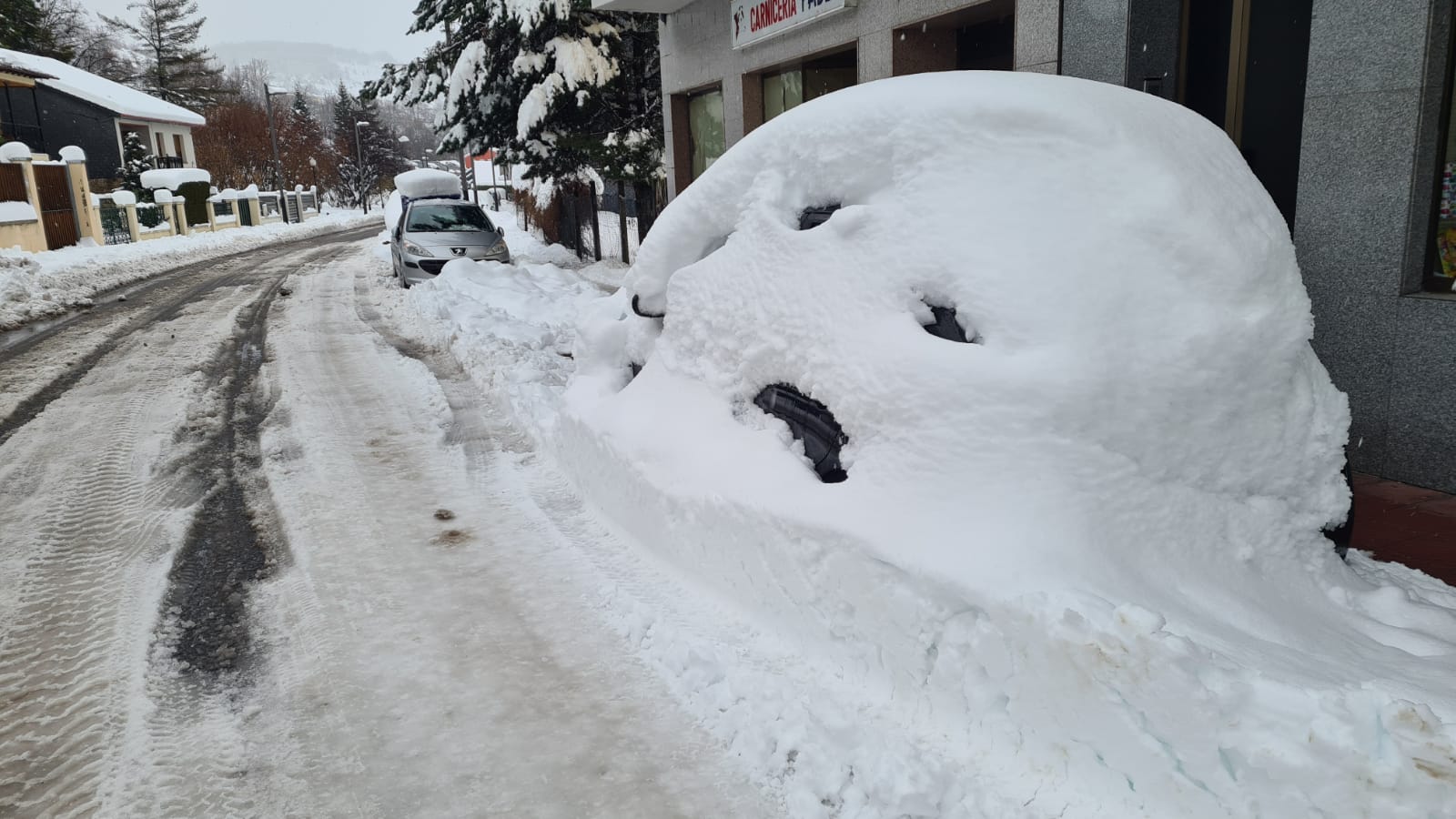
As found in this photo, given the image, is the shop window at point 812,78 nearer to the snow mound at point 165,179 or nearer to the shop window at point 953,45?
the shop window at point 953,45

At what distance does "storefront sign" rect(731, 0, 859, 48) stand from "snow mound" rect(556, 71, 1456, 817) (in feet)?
25.9

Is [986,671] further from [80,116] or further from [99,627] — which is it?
[80,116]

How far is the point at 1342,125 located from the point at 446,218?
1464 centimetres

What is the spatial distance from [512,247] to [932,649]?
22.3 m

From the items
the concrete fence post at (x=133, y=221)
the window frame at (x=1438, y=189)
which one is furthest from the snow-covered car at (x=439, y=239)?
the concrete fence post at (x=133, y=221)

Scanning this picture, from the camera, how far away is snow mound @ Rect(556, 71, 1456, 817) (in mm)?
2268

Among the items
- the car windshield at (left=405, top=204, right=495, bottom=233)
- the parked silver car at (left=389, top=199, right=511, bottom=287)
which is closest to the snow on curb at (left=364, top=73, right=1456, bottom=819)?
the parked silver car at (left=389, top=199, right=511, bottom=287)

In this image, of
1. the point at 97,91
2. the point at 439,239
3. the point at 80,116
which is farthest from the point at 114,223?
the point at 97,91

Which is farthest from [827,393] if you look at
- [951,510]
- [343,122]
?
[343,122]

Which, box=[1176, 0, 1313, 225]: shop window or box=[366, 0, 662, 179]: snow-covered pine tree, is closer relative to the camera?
box=[1176, 0, 1313, 225]: shop window

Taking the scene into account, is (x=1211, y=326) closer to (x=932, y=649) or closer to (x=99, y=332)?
(x=932, y=649)

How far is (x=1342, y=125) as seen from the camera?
5480 millimetres

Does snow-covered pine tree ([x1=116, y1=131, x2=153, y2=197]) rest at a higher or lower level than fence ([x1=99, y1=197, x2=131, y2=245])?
higher

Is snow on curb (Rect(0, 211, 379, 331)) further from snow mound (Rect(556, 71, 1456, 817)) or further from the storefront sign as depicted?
snow mound (Rect(556, 71, 1456, 817))
